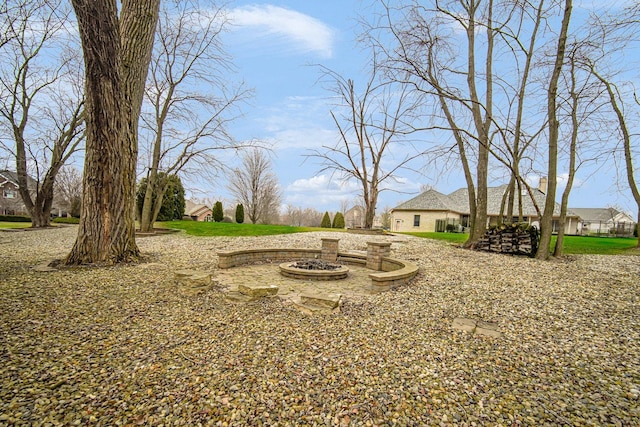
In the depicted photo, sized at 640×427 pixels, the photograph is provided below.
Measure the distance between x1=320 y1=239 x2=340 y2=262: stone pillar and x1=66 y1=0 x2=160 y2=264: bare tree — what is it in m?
4.19

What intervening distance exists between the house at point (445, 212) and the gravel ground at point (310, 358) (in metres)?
20.3

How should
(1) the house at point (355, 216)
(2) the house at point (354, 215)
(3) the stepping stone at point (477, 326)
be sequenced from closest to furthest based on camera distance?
1. (3) the stepping stone at point (477, 326)
2. (2) the house at point (354, 215)
3. (1) the house at point (355, 216)

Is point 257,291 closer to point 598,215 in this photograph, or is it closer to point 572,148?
point 572,148

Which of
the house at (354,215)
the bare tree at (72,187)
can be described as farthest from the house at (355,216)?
the bare tree at (72,187)

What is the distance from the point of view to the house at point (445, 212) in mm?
23703

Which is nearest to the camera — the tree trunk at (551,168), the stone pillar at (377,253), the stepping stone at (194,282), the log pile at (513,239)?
the stepping stone at (194,282)

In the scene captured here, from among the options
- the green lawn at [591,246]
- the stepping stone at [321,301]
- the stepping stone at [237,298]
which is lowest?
the stepping stone at [237,298]

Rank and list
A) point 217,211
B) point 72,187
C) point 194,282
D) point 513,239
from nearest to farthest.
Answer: point 194,282 < point 513,239 < point 72,187 < point 217,211

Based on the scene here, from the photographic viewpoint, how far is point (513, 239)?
316 inches

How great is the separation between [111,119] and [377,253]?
19.7 feet

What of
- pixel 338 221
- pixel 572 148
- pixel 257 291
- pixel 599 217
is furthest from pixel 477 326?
pixel 599 217

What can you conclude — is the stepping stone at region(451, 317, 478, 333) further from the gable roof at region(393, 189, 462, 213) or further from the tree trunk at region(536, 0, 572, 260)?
the gable roof at region(393, 189, 462, 213)

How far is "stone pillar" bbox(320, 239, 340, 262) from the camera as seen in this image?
7.13 m

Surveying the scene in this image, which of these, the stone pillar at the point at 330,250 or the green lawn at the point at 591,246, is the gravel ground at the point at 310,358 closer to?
the stone pillar at the point at 330,250
